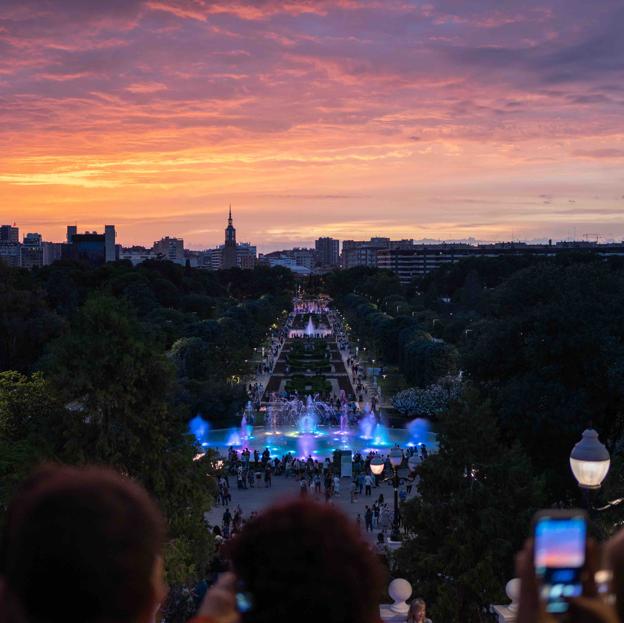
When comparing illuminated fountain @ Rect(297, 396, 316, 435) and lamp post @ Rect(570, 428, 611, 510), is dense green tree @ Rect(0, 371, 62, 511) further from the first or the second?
illuminated fountain @ Rect(297, 396, 316, 435)

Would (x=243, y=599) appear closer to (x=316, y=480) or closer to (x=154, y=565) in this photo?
(x=154, y=565)

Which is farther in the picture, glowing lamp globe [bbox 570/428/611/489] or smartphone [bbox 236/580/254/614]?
glowing lamp globe [bbox 570/428/611/489]

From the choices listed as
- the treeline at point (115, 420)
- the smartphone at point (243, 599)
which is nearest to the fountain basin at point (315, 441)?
the treeline at point (115, 420)

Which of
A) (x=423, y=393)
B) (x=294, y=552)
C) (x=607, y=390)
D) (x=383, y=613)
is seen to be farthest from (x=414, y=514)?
(x=423, y=393)

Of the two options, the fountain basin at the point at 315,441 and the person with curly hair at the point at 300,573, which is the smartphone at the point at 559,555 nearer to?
the person with curly hair at the point at 300,573

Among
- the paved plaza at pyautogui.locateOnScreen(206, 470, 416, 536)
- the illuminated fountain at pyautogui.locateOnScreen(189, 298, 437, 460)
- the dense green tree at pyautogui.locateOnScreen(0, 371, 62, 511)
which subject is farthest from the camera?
the illuminated fountain at pyautogui.locateOnScreen(189, 298, 437, 460)

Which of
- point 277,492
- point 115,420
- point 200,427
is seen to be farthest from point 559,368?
point 200,427

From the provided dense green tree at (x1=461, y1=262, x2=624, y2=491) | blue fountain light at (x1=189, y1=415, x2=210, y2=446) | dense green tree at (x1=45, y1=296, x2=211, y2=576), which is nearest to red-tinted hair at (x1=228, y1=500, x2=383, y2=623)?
dense green tree at (x1=45, y1=296, x2=211, y2=576)
